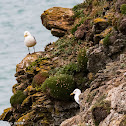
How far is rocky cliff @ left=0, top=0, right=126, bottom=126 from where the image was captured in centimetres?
769

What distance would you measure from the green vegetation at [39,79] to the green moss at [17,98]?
105cm

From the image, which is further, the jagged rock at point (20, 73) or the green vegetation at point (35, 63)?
the jagged rock at point (20, 73)

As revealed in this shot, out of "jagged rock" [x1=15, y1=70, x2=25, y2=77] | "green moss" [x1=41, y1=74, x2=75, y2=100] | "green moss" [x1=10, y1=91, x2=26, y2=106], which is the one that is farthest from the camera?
"jagged rock" [x1=15, y1=70, x2=25, y2=77]

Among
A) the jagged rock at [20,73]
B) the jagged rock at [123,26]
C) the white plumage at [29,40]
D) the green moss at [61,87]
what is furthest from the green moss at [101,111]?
the white plumage at [29,40]

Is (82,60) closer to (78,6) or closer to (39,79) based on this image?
(39,79)

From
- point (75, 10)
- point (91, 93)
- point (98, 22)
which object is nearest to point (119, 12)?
point (98, 22)

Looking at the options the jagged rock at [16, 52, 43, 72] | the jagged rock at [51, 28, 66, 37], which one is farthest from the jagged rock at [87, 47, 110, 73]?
the jagged rock at [51, 28, 66, 37]

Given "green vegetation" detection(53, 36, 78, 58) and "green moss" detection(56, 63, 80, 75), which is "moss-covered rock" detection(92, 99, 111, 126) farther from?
"green vegetation" detection(53, 36, 78, 58)

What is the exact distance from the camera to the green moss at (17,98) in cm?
1567

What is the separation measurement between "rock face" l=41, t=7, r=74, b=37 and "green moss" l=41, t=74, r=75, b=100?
732 centimetres

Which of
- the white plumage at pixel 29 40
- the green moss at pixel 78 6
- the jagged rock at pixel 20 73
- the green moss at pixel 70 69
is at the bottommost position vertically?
the jagged rock at pixel 20 73

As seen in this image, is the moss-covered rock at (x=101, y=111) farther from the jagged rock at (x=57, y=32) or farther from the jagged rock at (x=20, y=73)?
the jagged rock at (x=57, y=32)

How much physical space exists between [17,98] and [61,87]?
4019mm

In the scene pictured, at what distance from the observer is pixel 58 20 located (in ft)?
67.8
